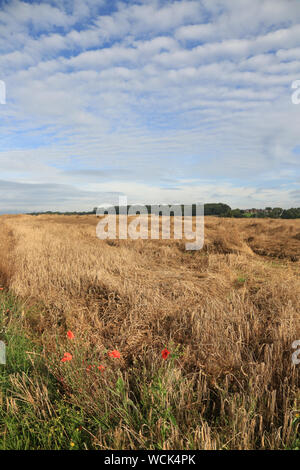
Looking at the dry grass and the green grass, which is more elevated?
the dry grass

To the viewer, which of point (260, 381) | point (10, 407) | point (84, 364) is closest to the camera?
point (10, 407)

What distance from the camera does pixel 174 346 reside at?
11.7ft

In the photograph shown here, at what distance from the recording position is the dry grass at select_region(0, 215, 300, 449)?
214 centimetres

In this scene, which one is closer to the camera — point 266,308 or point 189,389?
point 189,389

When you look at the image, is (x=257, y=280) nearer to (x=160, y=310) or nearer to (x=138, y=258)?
(x=160, y=310)

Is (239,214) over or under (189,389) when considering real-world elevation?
over

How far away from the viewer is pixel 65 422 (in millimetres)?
2283

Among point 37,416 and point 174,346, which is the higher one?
point 174,346

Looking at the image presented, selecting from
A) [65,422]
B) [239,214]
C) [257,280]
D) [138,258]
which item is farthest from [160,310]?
[239,214]

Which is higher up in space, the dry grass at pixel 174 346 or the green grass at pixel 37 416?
the dry grass at pixel 174 346

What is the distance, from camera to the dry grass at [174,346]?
7.04 feet

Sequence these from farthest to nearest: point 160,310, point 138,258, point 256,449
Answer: point 138,258, point 160,310, point 256,449

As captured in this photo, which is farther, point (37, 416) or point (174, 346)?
point (174, 346)

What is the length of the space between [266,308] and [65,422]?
3.44 meters
